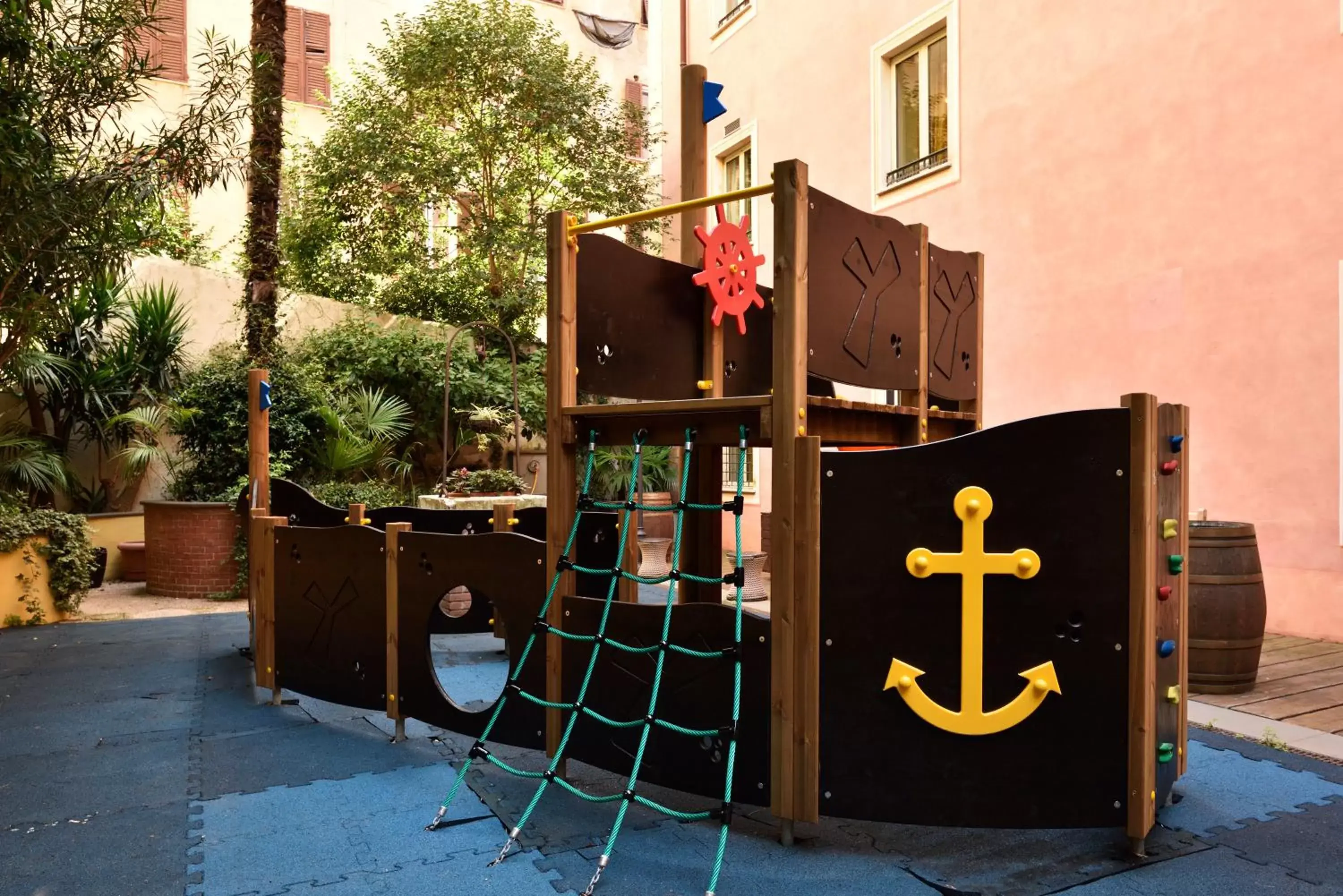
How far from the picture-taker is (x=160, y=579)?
29.7ft

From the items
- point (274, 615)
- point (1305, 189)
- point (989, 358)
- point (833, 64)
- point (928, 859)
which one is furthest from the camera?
point (833, 64)

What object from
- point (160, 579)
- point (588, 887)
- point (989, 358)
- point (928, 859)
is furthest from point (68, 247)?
point (989, 358)

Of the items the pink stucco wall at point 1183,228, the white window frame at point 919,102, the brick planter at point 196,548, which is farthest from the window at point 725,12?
the brick planter at point 196,548

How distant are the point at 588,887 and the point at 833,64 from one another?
31.0 ft

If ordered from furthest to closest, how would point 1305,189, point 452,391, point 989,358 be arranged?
1. point 452,391
2. point 989,358
3. point 1305,189

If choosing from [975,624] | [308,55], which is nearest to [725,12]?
[308,55]

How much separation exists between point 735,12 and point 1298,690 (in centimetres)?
1014

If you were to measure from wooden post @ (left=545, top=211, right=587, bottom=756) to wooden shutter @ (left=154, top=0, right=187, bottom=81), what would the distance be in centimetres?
1583

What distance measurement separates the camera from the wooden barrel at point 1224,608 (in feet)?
15.5

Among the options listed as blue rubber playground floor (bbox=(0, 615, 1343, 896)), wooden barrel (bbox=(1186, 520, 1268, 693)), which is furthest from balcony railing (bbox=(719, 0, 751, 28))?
blue rubber playground floor (bbox=(0, 615, 1343, 896))

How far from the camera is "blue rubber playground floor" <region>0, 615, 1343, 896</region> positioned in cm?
281

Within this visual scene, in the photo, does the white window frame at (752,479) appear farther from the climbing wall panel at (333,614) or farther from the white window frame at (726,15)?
the climbing wall panel at (333,614)

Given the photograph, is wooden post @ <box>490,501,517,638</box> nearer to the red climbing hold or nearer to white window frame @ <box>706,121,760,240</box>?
the red climbing hold

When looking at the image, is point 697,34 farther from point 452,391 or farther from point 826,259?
point 826,259
